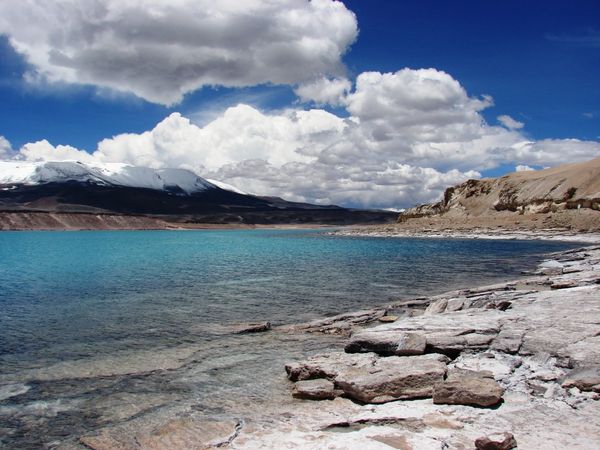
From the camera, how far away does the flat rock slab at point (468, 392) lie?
9039 mm

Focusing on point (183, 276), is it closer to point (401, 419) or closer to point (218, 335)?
point (218, 335)

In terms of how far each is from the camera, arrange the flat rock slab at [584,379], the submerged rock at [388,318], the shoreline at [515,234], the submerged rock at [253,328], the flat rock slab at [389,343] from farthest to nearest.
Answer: the shoreline at [515,234] < the submerged rock at [388,318] < the submerged rock at [253,328] < the flat rock slab at [389,343] < the flat rock slab at [584,379]

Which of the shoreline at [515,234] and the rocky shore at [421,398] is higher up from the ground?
the shoreline at [515,234]

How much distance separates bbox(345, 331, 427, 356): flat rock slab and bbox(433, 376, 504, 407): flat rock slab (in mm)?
2247

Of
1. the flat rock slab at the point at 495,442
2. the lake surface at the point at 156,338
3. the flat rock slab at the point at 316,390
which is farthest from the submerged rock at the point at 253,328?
the flat rock slab at the point at 495,442

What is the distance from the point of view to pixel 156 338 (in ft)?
56.5

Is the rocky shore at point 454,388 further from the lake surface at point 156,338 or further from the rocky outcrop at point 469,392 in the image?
the lake surface at point 156,338

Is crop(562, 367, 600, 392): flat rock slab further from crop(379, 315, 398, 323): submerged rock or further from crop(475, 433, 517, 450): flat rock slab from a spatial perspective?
crop(379, 315, 398, 323): submerged rock

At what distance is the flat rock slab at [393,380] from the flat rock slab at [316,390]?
208mm

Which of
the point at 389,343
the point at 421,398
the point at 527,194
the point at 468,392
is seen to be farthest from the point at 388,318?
the point at 527,194

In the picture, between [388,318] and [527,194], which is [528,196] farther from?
[388,318]

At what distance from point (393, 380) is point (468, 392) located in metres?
1.52

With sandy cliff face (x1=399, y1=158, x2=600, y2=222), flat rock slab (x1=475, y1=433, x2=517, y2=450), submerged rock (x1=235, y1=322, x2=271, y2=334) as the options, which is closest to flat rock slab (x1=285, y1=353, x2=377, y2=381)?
flat rock slab (x1=475, y1=433, x2=517, y2=450)

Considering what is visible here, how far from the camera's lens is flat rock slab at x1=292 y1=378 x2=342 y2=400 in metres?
10.4
